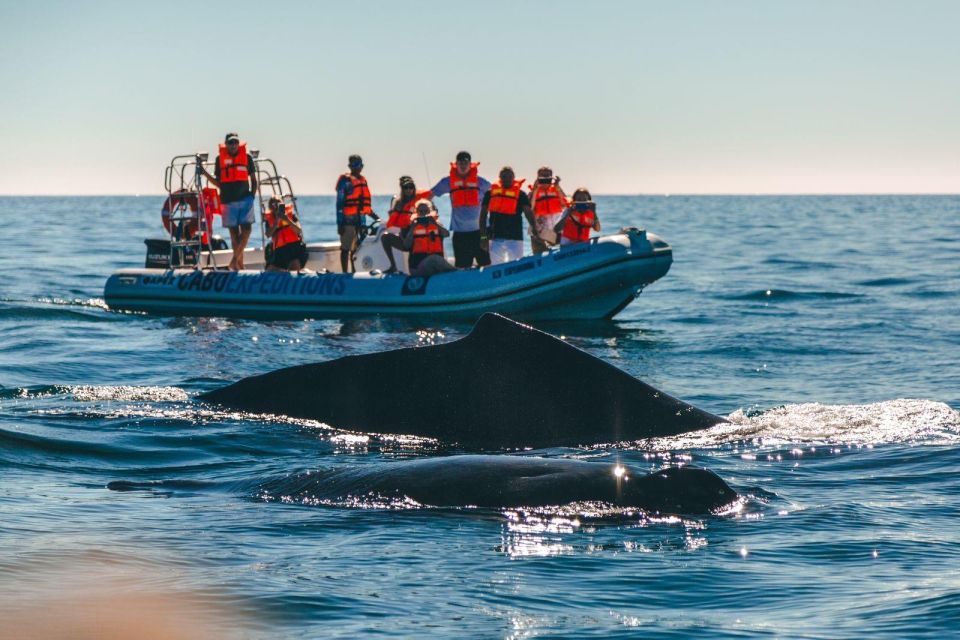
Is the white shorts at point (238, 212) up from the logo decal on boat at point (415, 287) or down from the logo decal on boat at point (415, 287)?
up

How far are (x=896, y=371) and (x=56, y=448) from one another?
32.3 feet

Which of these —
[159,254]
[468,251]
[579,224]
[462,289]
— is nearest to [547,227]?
[579,224]

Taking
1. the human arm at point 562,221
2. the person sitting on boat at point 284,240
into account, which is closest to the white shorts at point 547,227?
the human arm at point 562,221

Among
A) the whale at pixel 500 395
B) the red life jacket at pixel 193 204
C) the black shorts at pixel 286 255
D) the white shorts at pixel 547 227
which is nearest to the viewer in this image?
the whale at pixel 500 395

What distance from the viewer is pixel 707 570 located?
6367mm

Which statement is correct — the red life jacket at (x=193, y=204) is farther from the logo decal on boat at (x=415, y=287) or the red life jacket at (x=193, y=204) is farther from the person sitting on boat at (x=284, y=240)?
the logo decal on boat at (x=415, y=287)

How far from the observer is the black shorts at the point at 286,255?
21.8 meters

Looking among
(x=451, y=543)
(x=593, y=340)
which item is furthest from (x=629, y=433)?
(x=593, y=340)

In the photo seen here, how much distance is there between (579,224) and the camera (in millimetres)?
20609

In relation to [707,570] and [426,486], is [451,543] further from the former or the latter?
[707,570]

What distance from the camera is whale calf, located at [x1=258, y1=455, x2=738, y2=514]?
7.11 meters

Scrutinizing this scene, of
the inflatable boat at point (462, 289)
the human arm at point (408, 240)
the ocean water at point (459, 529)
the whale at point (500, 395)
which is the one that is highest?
the human arm at point (408, 240)

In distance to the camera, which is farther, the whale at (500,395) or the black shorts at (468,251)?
the black shorts at (468,251)

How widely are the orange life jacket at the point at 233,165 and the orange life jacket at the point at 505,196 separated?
13.0ft
